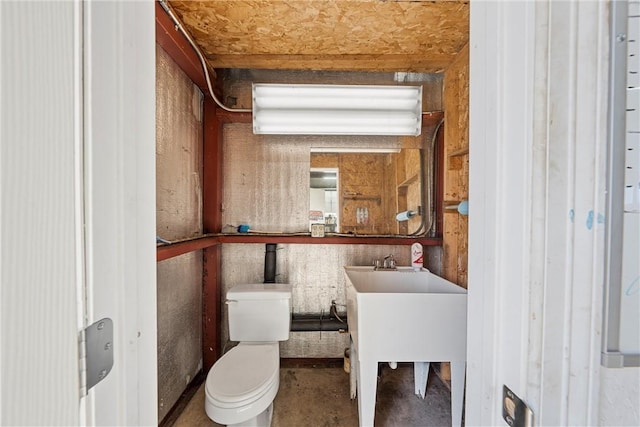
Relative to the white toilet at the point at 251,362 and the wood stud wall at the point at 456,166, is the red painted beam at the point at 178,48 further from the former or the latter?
the wood stud wall at the point at 456,166

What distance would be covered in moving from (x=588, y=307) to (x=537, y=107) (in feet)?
1.00

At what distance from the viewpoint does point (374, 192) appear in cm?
200

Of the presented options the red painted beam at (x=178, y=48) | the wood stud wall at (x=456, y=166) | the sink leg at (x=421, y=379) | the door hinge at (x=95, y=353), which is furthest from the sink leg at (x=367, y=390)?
the red painted beam at (x=178, y=48)

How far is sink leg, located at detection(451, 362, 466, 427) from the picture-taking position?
4.29 feet

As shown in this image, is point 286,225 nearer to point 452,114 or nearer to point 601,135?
point 452,114

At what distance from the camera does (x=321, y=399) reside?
168cm

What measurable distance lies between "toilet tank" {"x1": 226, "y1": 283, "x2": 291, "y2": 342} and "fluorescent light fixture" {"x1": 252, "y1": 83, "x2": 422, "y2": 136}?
3.81ft

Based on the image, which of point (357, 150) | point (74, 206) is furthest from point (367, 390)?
point (357, 150)

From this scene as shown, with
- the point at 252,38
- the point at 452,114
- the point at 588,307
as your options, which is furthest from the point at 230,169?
the point at 588,307

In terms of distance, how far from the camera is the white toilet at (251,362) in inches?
46.5

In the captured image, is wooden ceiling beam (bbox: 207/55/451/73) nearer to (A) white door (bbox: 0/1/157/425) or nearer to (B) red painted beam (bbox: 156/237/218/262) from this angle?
(B) red painted beam (bbox: 156/237/218/262)

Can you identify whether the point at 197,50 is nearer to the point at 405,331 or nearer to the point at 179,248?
the point at 179,248

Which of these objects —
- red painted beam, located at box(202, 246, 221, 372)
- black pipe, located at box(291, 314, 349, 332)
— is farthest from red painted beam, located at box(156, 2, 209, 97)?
black pipe, located at box(291, 314, 349, 332)

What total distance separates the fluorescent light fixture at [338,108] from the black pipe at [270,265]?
905 mm
